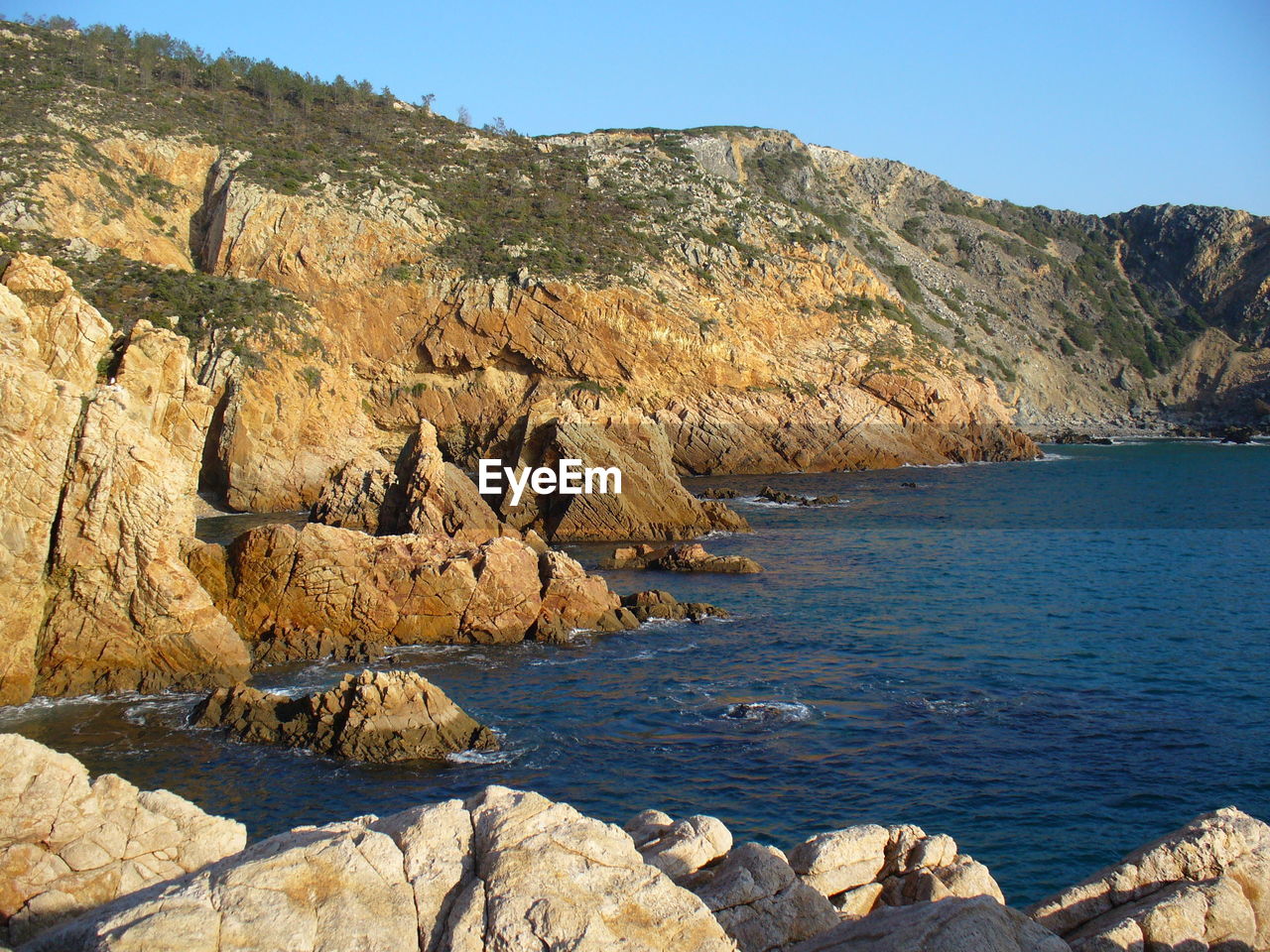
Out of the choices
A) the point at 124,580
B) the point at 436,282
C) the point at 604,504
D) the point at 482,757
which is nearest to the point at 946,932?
the point at 482,757

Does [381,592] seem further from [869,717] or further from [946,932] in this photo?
[946,932]

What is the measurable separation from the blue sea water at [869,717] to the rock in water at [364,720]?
43 cm

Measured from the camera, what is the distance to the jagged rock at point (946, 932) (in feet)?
21.6

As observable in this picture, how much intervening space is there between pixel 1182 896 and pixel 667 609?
64.5 feet

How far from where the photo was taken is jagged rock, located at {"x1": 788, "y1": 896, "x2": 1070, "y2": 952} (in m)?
6.59

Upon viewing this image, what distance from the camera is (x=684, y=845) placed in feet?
29.9

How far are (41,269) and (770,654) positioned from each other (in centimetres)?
1872

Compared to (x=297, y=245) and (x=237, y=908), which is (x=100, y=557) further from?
(x=297, y=245)

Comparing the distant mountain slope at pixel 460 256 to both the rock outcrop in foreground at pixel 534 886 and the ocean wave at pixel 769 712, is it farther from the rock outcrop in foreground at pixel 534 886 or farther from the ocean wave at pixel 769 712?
the rock outcrop in foreground at pixel 534 886

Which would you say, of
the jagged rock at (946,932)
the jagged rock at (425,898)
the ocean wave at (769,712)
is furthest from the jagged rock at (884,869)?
the ocean wave at (769,712)

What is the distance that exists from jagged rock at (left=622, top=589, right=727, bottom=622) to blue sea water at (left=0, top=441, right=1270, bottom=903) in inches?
28.5

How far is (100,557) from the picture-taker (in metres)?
19.8

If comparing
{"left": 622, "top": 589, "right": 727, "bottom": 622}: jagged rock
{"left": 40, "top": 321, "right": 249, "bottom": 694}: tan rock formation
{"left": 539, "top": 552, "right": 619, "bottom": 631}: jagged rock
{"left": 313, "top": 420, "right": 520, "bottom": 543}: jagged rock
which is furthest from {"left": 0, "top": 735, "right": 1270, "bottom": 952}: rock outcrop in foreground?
{"left": 313, "top": 420, "right": 520, "bottom": 543}: jagged rock

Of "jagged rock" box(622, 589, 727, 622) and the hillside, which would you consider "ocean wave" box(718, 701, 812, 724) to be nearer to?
"jagged rock" box(622, 589, 727, 622)
